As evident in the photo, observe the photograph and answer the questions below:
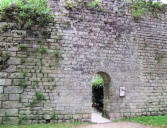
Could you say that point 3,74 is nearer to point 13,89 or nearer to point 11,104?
point 13,89

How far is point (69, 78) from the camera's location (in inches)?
247

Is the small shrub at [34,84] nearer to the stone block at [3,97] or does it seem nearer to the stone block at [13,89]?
the stone block at [13,89]

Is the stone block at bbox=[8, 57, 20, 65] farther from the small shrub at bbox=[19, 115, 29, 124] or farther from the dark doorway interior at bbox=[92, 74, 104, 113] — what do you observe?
the dark doorway interior at bbox=[92, 74, 104, 113]

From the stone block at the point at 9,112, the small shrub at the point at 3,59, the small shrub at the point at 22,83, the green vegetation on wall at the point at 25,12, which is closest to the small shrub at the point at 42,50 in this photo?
the green vegetation on wall at the point at 25,12

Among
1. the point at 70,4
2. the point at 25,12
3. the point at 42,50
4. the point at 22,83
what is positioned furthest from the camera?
the point at 70,4

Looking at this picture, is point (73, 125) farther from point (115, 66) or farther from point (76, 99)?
point (115, 66)

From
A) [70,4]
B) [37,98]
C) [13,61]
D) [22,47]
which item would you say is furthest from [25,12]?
[37,98]

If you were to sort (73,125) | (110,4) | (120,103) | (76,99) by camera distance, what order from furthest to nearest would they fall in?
(110,4) < (120,103) < (76,99) < (73,125)

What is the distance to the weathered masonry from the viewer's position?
19.0ft

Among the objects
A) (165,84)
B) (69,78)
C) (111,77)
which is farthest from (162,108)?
(69,78)

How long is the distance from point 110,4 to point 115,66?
2.93m

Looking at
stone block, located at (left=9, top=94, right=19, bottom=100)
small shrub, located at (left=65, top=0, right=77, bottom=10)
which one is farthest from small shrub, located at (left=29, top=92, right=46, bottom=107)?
small shrub, located at (left=65, top=0, right=77, bottom=10)

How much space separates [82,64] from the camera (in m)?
6.56

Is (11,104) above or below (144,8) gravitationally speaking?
below
